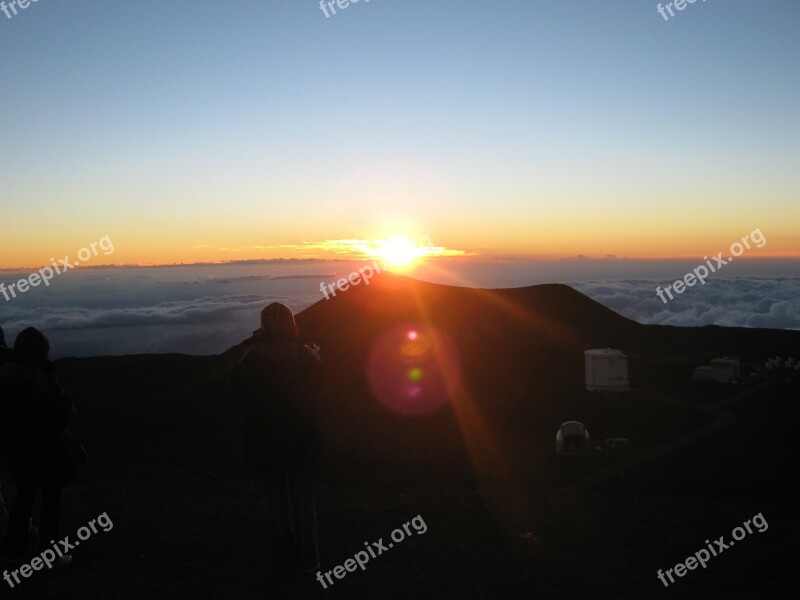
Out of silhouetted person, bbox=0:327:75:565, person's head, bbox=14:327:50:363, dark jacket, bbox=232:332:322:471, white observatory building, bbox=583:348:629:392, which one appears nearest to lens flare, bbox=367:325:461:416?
white observatory building, bbox=583:348:629:392

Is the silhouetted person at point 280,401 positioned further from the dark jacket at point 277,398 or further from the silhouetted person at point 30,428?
the silhouetted person at point 30,428

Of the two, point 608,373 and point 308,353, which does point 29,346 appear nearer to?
point 308,353

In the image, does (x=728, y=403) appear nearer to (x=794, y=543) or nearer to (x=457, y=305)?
(x=457, y=305)

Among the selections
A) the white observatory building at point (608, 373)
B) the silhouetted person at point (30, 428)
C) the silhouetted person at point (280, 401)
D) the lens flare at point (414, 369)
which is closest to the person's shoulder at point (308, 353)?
the silhouetted person at point (280, 401)

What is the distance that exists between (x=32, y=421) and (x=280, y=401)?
2245mm

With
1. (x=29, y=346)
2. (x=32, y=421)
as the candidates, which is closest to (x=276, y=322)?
(x=29, y=346)

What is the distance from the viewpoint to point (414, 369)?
855 inches

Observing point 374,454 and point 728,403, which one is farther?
point 728,403

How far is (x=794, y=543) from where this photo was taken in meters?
7.69

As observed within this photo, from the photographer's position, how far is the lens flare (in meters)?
20.1

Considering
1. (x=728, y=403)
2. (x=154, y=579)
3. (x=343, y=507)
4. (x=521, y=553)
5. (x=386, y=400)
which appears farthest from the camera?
(x=728, y=403)

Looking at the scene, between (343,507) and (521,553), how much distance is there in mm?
2929

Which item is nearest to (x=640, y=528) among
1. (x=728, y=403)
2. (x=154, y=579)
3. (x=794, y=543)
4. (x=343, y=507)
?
(x=794, y=543)

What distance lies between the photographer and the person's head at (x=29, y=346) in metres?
6.42
